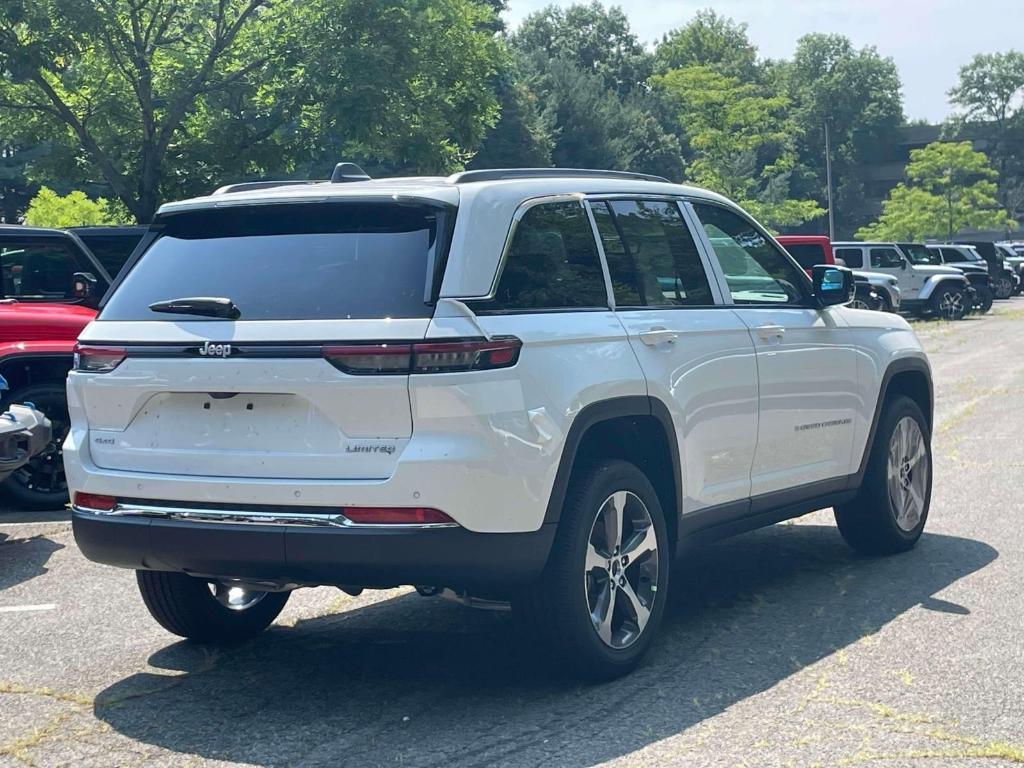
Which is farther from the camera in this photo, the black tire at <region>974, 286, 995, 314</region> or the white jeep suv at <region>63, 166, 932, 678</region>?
the black tire at <region>974, 286, 995, 314</region>

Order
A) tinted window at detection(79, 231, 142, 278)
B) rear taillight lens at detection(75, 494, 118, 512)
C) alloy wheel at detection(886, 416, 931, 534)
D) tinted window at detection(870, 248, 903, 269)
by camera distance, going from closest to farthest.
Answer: rear taillight lens at detection(75, 494, 118, 512), alloy wheel at detection(886, 416, 931, 534), tinted window at detection(79, 231, 142, 278), tinted window at detection(870, 248, 903, 269)

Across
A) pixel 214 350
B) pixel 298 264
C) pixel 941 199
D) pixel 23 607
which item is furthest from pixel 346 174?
pixel 941 199

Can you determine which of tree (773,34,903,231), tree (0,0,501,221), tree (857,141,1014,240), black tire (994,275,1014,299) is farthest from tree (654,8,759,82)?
tree (0,0,501,221)

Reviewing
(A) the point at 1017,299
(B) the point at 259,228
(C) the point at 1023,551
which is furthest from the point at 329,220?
(A) the point at 1017,299

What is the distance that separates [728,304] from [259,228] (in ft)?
7.07

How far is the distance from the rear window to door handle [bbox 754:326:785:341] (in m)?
2.00

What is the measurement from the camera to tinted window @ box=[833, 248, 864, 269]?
34562 mm

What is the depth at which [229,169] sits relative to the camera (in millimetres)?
24516

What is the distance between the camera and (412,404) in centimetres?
462

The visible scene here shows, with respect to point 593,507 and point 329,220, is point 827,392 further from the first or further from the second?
point 329,220

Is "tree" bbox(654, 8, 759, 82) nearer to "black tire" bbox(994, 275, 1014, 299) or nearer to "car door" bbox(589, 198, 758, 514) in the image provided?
"black tire" bbox(994, 275, 1014, 299)

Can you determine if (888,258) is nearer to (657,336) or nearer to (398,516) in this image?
(657,336)

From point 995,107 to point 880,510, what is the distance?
135 m

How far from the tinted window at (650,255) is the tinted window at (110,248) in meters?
6.50
